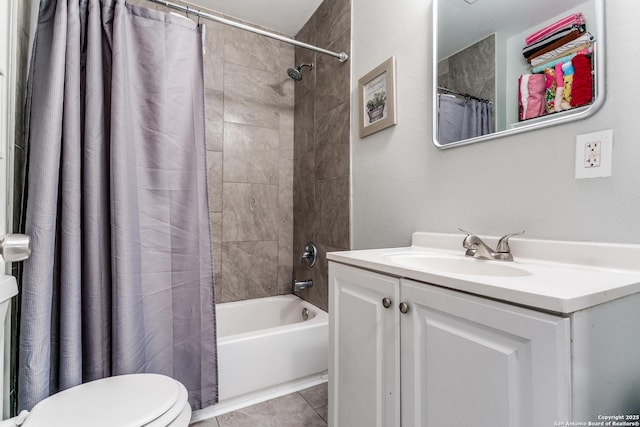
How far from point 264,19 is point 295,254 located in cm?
173

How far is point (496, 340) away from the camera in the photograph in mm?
575

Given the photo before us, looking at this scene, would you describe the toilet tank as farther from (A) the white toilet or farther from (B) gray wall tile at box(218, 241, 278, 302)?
(B) gray wall tile at box(218, 241, 278, 302)

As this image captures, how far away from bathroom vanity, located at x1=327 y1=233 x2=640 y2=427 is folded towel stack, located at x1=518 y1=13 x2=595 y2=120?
407 millimetres

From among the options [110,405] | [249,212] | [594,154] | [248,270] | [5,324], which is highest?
[594,154]

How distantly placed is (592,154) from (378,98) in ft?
3.03

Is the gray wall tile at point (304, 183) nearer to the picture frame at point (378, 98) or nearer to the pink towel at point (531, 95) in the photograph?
the picture frame at point (378, 98)

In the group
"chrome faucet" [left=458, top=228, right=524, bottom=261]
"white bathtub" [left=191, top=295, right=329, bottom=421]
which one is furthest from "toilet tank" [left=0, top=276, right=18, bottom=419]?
"chrome faucet" [left=458, top=228, right=524, bottom=261]

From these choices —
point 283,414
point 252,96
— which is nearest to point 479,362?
point 283,414

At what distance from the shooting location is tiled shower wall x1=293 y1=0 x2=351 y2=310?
178 cm

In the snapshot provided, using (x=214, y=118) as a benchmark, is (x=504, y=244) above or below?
below

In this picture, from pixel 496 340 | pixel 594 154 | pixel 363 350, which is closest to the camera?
pixel 496 340

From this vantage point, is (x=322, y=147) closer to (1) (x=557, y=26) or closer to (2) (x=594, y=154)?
(1) (x=557, y=26)

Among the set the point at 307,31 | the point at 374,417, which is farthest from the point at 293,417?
the point at 307,31

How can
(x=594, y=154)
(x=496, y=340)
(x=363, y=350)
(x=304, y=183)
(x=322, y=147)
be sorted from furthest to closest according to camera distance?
(x=304, y=183)
(x=322, y=147)
(x=363, y=350)
(x=594, y=154)
(x=496, y=340)
